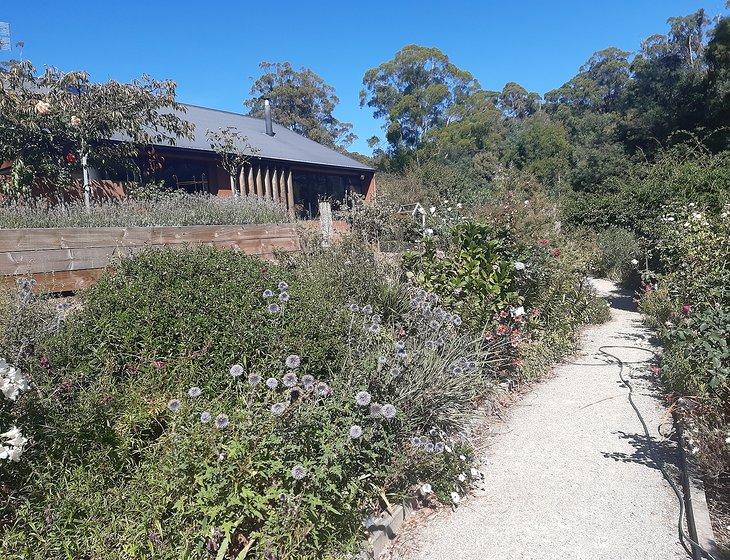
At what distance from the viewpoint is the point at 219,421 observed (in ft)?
7.14

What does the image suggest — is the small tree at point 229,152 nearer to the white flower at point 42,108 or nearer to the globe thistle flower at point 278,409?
the white flower at point 42,108

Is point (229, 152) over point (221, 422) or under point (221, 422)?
over

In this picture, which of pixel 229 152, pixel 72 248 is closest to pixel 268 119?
pixel 229 152

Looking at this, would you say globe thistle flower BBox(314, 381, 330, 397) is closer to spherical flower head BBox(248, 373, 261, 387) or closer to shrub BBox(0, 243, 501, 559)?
shrub BBox(0, 243, 501, 559)

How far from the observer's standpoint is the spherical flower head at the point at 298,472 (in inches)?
Answer: 83.5

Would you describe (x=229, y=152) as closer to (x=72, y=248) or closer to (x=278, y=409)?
(x=72, y=248)

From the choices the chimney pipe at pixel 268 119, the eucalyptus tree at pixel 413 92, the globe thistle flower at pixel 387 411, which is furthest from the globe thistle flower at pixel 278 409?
the eucalyptus tree at pixel 413 92

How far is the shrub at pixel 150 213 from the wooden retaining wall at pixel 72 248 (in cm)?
63

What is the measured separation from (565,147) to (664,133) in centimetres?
749

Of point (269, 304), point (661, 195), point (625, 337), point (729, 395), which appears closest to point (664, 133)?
point (661, 195)

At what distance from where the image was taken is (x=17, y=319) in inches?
123

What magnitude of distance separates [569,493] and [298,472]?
1.89 m

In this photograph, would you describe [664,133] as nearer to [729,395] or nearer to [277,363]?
[729,395]

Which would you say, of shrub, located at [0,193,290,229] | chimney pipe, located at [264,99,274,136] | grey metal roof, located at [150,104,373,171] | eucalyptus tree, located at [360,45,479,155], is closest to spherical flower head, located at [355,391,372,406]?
shrub, located at [0,193,290,229]
